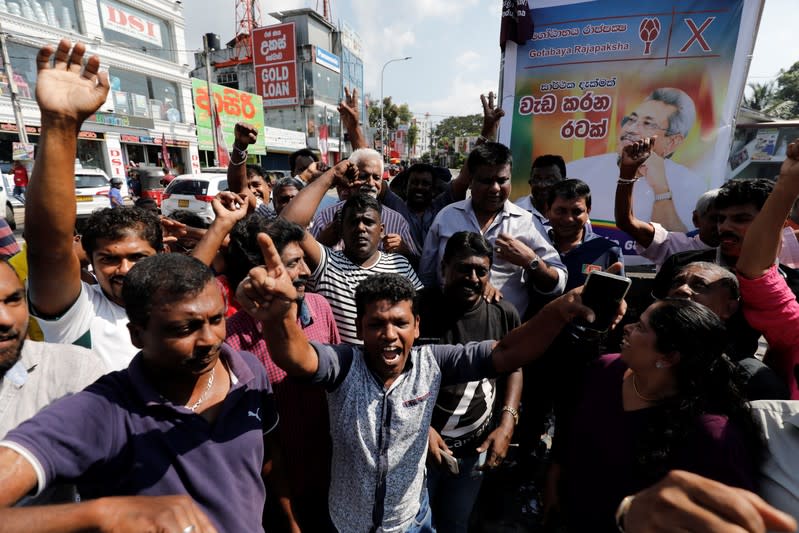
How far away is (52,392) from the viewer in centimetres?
122

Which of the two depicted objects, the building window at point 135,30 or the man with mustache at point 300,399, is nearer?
the man with mustache at point 300,399

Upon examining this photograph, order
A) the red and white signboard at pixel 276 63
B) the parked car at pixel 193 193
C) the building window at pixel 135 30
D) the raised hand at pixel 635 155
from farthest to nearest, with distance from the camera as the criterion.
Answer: the red and white signboard at pixel 276 63, the building window at pixel 135 30, the parked car at pixel 193 193, the raised hand at pixel 635 155

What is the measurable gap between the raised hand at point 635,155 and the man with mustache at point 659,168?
139cm

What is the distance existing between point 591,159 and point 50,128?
438 centimetres

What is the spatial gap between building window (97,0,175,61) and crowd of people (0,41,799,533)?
77.2 feet

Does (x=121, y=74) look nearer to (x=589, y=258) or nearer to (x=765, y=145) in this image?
(x=589, y=258)

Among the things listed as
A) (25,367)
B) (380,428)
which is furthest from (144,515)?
(380,428)

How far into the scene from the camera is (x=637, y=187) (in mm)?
4117

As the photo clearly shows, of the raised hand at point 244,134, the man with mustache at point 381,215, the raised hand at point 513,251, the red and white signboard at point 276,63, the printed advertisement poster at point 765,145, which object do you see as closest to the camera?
the raised hand at point 513,251

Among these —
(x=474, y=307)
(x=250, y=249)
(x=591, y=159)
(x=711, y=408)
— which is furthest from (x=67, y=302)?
(x=591, y=159)

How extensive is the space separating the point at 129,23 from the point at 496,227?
2524cm

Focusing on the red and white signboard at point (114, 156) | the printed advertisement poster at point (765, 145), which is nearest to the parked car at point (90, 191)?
the red and white signboard at point (114, 156)

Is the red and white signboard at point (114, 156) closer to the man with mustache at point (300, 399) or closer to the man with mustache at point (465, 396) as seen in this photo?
the man with mustache at point (300, 399)

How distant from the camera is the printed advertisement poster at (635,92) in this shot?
3.57 meters
